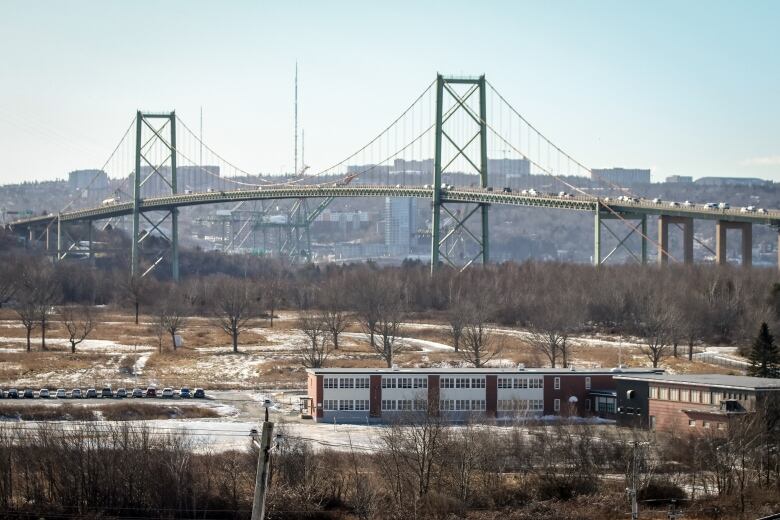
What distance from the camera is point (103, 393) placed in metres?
41.3

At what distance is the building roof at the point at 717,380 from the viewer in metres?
35.7

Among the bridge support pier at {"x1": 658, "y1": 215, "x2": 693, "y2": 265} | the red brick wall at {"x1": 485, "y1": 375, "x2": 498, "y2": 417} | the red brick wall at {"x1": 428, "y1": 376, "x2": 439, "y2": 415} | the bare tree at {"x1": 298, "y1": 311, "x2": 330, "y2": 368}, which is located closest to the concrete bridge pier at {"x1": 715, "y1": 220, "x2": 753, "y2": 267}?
the bridge support pier at {"x1": 658, "y1": 215, "x2": 693, "y2": 265}

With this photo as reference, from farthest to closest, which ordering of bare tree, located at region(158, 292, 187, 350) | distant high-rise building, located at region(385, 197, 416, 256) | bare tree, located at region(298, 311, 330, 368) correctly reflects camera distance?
distant high-rise building, located at region(385, 197, 416, 256) → bare tree, located at region(158, 292, 187, 350) → bare tree, located at region(298, 311, 330, 368)

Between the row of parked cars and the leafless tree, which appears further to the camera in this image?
the leafless tree

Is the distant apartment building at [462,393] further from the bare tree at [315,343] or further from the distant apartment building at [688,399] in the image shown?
the bare tree at [315,343]

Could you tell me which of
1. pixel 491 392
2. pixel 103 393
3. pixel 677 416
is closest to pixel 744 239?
pixel 491 392

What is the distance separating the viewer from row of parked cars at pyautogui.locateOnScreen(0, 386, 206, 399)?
4103 cm

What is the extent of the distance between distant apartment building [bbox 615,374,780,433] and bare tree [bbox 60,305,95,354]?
20.9 m

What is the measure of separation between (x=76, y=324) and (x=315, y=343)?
15.4 m

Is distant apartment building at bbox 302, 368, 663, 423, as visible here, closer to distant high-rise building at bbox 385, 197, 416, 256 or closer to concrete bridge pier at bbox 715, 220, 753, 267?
concrete bridge pier at bbox 715, 220, 753, 267

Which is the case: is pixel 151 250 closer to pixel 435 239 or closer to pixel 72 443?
pixel 435 239

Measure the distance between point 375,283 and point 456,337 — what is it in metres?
16.9

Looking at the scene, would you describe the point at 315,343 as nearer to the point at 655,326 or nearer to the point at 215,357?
the point at 215,357

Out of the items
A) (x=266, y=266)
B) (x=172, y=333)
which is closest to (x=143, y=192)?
(x=266, y=266)
